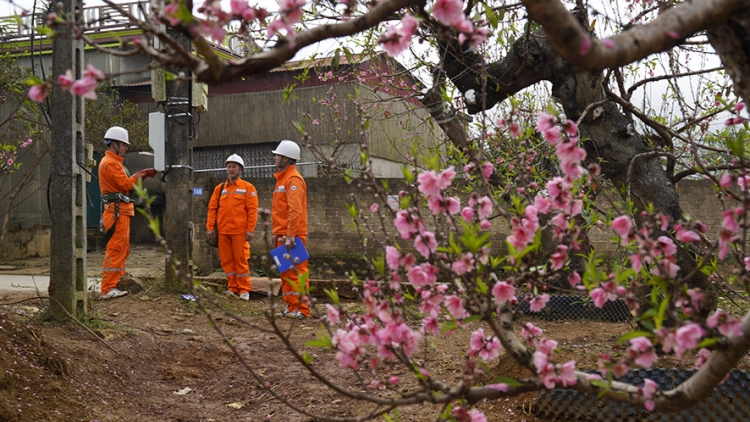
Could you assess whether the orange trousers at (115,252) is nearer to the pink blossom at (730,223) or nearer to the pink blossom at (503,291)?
the pink blossom at (503,291)

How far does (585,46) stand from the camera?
1.43 meters

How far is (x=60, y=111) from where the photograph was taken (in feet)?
17.5

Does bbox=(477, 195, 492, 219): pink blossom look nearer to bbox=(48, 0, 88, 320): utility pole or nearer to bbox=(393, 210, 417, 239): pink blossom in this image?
bbox=(393, 210, 417, 239): pink blossom

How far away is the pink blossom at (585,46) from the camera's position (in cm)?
143

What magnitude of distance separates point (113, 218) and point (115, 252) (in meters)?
0.40

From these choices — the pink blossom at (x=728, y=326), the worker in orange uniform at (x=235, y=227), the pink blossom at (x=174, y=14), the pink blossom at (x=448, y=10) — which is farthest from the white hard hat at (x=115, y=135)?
the pink blossom at (x=728, y=326)

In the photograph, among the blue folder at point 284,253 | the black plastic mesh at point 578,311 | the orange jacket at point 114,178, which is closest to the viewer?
the blue folder at point 284,253

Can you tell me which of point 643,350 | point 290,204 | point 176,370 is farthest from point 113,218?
point 643,350

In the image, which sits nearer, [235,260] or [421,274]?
[421,274]

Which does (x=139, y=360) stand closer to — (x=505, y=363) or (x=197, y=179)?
(x=505, y=363)

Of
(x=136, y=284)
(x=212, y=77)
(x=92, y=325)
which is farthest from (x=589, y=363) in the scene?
(x=136, y=284)

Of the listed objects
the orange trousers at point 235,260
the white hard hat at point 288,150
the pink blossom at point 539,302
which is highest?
the white hard hat at point 288,150

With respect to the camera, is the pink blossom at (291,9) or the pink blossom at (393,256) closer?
the pink blossom at (291,9)

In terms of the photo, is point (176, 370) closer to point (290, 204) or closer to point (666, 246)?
point (290, 204)
